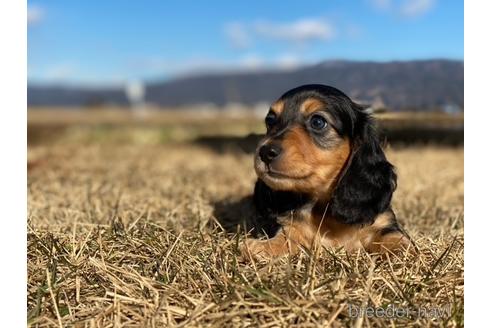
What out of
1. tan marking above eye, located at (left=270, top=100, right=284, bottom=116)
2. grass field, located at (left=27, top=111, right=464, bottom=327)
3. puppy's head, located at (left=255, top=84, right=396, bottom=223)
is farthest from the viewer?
tan marking above eye, located at (left=270, top=100, right=284, bottom=116)

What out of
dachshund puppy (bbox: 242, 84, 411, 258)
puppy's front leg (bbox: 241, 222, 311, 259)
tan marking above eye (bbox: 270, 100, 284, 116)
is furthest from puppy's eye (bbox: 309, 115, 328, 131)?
puppy's front leg (bbox: 241, 222, 311, 259)

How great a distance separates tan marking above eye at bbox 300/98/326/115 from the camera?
3678mm

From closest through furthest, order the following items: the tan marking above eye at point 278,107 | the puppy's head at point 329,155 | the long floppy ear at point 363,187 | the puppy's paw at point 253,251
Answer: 1. the puppy's paw at point 253,251
2. the puppy's head at point 329,155
3. the long floppy ear at point 363,187
4. the tan marking above eye at point 278,107

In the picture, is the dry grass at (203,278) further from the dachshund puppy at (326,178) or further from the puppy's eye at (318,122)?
the puppy's eye at (318,122)

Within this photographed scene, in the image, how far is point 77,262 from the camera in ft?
10.7

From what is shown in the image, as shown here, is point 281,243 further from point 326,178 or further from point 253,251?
point 326,178

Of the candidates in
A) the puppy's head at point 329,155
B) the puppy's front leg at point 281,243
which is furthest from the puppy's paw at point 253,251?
the puppy's head at point 329,155

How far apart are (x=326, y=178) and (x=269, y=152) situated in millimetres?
517

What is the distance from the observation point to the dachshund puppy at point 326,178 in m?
3.42

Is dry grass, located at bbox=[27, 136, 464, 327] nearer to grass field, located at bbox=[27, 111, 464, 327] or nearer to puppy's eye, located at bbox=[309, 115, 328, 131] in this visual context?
grass field, located at bbox=[27, 111, 464, 327]

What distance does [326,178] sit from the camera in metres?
3.61

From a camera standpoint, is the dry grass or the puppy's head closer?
the dry grass

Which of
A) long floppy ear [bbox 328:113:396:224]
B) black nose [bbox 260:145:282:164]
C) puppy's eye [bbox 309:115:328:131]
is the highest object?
puppy's eye [bbox 309:115:328:131]

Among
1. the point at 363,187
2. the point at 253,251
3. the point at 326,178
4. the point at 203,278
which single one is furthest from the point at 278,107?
the point at 203,278
